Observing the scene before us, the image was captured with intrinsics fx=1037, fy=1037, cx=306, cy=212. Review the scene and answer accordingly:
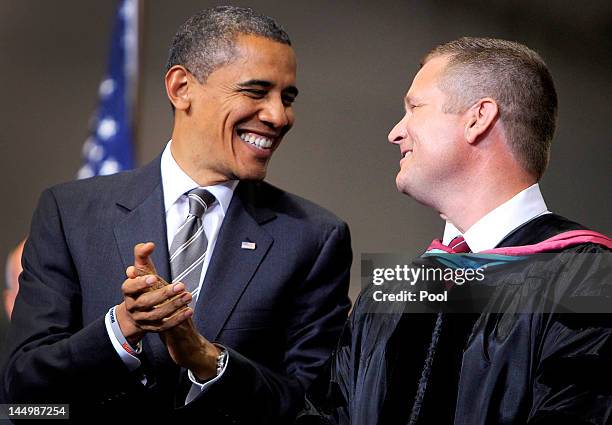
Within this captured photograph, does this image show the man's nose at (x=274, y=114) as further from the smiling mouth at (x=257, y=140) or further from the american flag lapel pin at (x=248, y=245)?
the american flag lapel pin at (x=248, y=245)

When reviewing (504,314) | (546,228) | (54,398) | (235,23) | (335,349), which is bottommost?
(54,398)

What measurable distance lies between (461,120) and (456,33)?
30.3 inches

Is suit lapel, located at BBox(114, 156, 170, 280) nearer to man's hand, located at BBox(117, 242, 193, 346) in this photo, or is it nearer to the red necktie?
man's hand, located at BBox(117, 242, 193, 346)

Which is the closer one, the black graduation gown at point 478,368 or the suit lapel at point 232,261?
the black graduation gown at point 478,368

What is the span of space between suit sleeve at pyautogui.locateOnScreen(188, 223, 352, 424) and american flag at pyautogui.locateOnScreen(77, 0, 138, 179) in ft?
3.66

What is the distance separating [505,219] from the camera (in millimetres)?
1965

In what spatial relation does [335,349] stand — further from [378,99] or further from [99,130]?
[99,130]

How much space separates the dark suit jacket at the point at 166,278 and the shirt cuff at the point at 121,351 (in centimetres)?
1

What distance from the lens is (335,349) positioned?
83.4 inches

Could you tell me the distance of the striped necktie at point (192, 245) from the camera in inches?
85.7

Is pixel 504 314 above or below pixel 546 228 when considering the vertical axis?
below

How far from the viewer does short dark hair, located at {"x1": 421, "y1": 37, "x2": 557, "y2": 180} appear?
6.63 ft

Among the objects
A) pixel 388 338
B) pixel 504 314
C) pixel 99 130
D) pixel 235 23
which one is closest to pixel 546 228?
pixel 504 314

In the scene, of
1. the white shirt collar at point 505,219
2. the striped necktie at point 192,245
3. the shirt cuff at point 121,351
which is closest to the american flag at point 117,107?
the striped necktie at point 192,245
